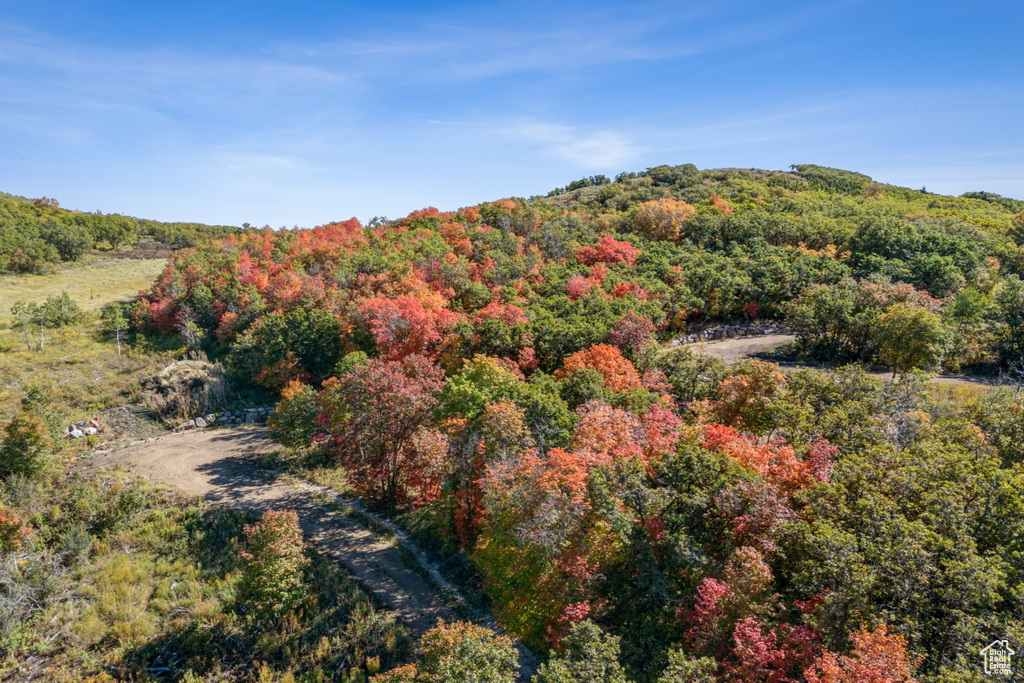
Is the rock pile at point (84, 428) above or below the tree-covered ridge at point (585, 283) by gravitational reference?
below

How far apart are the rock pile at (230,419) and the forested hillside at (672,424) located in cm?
285

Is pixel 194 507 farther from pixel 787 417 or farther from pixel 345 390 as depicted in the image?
pixel 787 417

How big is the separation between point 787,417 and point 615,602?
11.0 m

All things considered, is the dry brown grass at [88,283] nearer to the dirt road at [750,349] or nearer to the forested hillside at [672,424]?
the forested hillside at [672,424]

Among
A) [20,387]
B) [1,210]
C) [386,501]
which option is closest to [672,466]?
[386,501]

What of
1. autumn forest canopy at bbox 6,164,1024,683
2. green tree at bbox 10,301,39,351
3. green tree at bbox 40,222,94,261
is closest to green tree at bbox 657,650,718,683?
autumn forest canopy at bbox 6,164,1024,683

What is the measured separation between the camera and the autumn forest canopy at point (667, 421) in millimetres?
13266

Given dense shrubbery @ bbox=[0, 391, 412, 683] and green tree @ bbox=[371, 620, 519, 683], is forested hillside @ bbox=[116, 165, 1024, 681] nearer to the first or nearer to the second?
green tree @ bbox=[371, 620, 519, 683]

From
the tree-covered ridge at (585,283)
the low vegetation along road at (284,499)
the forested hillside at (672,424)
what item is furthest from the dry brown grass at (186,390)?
the tree-covered ridge at (585,283)

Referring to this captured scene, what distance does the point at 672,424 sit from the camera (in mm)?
23344

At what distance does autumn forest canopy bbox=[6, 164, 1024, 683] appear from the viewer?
13266 millimetres

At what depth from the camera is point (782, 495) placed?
17.0 metres

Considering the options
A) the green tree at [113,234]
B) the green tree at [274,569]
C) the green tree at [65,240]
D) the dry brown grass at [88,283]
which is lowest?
the green tree at [274,569]

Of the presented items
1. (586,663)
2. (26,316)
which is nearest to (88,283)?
(26,316)
